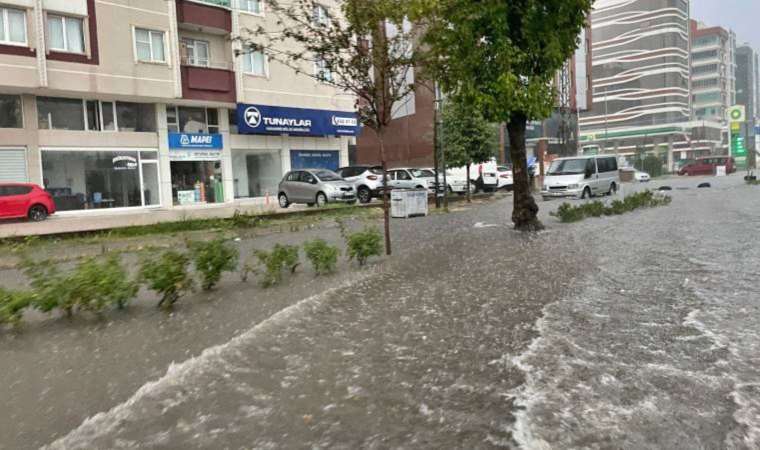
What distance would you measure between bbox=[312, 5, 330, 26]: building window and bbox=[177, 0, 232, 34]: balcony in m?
19.8

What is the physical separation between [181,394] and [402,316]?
2.76m

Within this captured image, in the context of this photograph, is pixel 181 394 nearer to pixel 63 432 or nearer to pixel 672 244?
pixel 63 432

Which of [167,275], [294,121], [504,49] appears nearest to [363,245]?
[167,275]

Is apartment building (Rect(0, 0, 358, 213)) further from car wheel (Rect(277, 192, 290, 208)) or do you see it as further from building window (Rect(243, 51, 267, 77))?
car wheel (Rect(277, 192, 290, 208))

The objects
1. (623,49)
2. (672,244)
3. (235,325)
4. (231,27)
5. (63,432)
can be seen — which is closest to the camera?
(63,432)

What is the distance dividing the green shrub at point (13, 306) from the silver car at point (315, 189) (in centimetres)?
1835

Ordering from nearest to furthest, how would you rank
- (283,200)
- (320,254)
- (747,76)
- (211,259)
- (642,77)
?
1. (211,259)
2. (320,254)
3. (283,200)
4. (642,77)
5. (747,76)

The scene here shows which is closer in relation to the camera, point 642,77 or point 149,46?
point 149,46

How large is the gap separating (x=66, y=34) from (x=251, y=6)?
9.65 m

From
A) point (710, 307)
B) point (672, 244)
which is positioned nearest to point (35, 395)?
point (710, 307)

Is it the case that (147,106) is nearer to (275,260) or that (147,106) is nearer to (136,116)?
(136,116)

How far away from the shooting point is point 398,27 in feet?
34.6

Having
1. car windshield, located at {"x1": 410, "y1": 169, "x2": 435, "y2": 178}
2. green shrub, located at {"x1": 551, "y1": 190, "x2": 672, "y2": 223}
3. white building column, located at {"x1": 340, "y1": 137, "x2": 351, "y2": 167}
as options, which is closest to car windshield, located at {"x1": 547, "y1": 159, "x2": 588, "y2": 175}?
green shrub, located at {"x1": 551, "y1": 190, "x2": 672, "y2": 223}

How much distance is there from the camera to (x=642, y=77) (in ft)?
433
